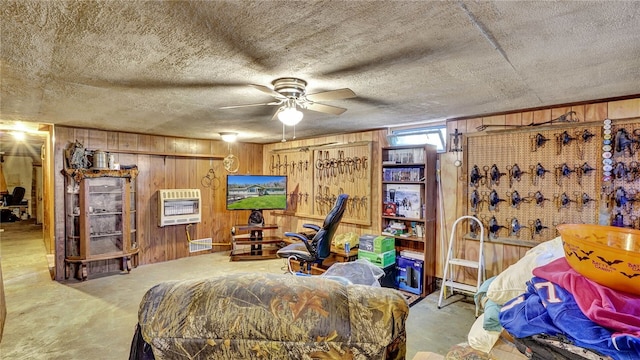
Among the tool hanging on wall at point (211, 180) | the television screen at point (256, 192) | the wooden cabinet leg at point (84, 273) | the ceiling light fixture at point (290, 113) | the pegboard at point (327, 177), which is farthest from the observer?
the tool hanging on wall at point (211, 180)

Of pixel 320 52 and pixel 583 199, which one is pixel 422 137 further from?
pixel 320 52

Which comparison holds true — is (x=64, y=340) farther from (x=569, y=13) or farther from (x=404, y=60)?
(x=569, y=13)

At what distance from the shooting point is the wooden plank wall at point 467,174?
300cm

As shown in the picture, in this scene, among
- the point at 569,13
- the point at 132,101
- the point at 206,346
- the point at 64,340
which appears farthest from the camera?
the point at 132,101

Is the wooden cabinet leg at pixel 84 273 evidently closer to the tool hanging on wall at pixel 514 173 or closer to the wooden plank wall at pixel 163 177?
the wooden plank wall at pixel 163 177

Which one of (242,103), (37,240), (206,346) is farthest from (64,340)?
(37,240)

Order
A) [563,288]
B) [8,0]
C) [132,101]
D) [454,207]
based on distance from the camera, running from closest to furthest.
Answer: [563,288] → [8,0] → [132,101] → [454,207]

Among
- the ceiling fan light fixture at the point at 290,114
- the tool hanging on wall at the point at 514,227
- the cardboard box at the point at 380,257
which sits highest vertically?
the ceiling fan light fixture at the point at 290,114

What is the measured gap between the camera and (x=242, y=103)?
317 centimetres

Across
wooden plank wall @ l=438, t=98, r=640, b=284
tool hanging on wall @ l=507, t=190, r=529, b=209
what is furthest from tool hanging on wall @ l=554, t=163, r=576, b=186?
tool hanging on wall @ l=507, t=190, r=529, b=209

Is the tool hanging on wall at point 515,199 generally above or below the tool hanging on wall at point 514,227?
above

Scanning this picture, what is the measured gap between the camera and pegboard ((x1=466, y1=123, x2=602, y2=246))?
312 cm

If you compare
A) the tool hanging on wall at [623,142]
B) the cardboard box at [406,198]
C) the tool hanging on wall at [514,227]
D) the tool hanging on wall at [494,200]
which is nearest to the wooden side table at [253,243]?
the cardboard box at [406,198]

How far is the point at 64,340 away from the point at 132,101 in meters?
2.27
